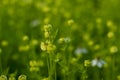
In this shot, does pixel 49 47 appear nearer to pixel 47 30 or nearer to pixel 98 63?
pixel 47 30

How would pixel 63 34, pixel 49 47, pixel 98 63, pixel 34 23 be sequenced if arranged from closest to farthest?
pixel 49 47, pixel 98 63, pixel 63 34, pixel 34 23

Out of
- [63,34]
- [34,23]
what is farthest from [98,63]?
[34,23]

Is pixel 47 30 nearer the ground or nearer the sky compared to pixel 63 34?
nearer the ground

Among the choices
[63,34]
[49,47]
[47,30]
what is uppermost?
[63,34]

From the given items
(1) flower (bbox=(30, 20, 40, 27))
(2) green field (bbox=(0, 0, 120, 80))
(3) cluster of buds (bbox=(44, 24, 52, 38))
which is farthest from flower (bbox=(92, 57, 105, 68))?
(1) flower (bbox=(30, 20, 40, 27))

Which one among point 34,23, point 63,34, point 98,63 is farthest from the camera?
point 34,23

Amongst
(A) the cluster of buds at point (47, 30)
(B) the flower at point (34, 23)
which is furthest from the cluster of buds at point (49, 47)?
(B) the flower at point (34, 23)

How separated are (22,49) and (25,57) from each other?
0.08 meters

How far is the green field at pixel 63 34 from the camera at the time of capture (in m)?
3.17

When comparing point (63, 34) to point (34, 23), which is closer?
point (63, 34)

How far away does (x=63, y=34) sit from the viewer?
373 centimetres

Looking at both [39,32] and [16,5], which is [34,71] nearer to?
[39,32]

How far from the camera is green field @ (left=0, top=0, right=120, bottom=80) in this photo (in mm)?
3166

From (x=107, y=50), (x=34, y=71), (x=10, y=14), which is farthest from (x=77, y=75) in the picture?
(x=10, y=14)
